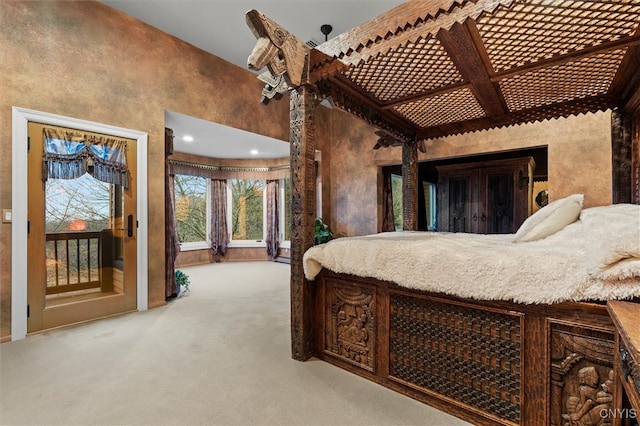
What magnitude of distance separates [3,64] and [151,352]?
108 inches

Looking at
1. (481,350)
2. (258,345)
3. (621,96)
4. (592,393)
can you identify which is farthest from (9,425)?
(621,96)

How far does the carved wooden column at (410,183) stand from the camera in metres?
3.70

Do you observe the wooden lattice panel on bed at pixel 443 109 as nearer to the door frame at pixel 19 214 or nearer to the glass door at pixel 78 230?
the glass door at pixel 78 230

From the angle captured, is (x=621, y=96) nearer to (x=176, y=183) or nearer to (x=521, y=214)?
(x=521, y=214)

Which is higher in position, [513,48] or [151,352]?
[513,48]

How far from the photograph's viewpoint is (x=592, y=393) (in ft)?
3.88

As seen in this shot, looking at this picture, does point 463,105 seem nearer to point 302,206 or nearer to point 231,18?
point 302,206

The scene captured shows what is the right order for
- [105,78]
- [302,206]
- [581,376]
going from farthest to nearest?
[105,78]
[302,206]
[581,376]

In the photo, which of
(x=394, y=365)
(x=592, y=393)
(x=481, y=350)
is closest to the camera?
(x=592, y=393)

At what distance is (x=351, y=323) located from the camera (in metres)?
1.99

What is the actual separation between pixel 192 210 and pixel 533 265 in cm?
652

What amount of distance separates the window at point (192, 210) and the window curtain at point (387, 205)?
3928mm

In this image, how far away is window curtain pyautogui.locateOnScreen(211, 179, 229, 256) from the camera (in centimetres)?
666

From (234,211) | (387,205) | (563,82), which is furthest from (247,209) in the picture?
(563,82)
